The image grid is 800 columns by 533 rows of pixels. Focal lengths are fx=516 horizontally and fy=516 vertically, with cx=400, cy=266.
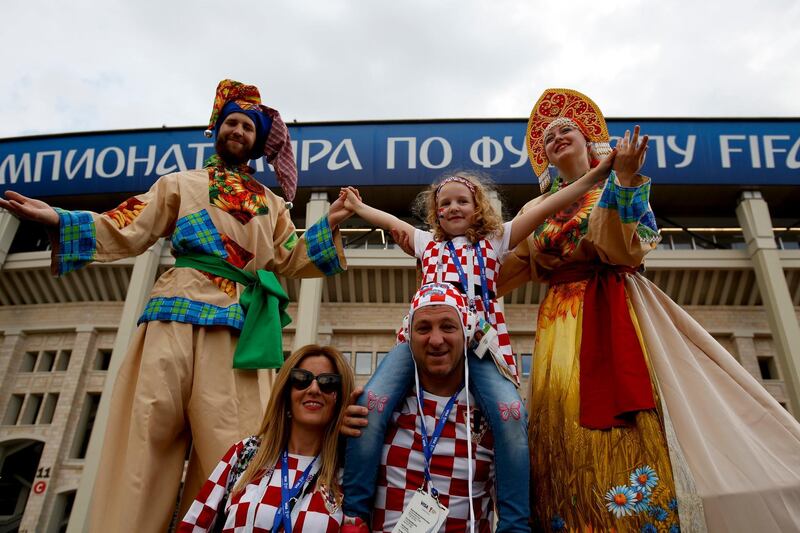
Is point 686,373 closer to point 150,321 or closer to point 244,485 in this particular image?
point 244,485

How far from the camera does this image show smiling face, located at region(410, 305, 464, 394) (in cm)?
179

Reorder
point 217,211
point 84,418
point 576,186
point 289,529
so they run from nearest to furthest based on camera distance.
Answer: point 289,529
point 576,186
point 217,211
point 84,418

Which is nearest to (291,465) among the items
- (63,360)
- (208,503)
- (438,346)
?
(208,503)

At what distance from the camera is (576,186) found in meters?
2.06

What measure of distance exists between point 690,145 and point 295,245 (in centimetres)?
1071

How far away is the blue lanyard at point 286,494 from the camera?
1.64m

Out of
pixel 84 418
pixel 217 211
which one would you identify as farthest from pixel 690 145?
pixel 84 418

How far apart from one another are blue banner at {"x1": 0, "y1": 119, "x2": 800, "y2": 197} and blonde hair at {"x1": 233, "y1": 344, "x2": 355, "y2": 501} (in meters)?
9.19

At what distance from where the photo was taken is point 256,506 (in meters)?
1.68

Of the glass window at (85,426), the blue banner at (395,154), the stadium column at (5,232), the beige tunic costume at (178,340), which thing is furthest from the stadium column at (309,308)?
the beige tunic costume at (178,340)

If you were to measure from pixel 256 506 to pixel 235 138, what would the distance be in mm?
1728

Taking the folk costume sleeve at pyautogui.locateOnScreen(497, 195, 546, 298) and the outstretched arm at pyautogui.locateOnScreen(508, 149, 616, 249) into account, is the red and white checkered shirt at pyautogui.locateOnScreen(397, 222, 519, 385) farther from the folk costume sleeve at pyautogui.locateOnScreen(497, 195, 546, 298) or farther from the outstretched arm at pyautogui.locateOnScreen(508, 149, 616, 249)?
the folk costume sleeve at pyautogui.locateOnScreen(497, 195, 546, 298)

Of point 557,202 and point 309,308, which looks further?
point 309,308

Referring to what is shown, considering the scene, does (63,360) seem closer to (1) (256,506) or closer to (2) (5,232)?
(2) (5,232)
